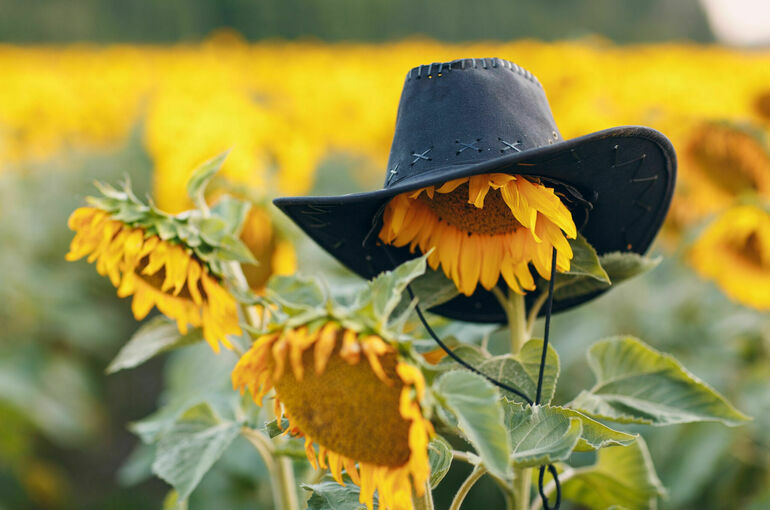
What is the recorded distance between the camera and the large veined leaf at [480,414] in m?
0.42

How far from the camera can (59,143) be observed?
3604 millimetres

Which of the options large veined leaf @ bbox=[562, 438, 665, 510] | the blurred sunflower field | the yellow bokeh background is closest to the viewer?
large veined leaf @ bbox=[562, 438, 665, 510]

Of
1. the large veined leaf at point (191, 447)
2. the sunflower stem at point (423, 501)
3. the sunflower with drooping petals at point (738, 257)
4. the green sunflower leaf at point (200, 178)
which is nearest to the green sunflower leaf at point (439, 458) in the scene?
the sunflower stem at point (423, 501)

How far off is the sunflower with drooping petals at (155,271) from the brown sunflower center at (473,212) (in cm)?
20

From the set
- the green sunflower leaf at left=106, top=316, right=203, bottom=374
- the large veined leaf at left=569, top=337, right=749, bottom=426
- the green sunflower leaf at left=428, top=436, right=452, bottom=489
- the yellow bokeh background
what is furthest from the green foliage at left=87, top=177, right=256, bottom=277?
the yellow bokeh background

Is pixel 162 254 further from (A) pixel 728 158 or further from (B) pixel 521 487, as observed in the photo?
(A) pixel 728 158

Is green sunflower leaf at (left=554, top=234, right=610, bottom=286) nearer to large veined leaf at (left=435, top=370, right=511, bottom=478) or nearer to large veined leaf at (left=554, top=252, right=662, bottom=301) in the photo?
large veined leaf at (left=554, top=252, right=662, bottom=301)

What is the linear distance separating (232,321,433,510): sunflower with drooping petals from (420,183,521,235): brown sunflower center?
20 cm

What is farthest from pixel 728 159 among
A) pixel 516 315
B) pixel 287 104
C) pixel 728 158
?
pixel 287 104

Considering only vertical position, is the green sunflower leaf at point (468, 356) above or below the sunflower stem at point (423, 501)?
above

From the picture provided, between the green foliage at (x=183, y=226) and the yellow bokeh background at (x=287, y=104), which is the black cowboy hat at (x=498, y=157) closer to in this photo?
the green foliage at (x=183, y=226)

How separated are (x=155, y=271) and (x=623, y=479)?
51cm

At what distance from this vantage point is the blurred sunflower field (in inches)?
55.0

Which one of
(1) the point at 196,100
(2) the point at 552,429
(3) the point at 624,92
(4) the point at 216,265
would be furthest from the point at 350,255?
(1) the point at 196,100
